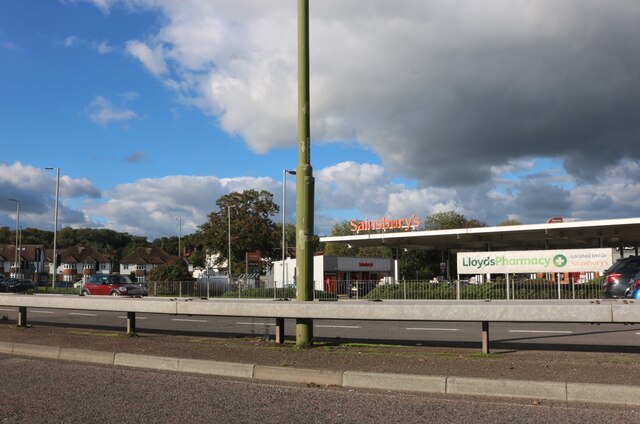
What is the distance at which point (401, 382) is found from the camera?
7.09 metres

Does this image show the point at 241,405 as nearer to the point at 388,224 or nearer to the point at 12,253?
the point at 388,224

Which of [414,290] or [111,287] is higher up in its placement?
[111,287]

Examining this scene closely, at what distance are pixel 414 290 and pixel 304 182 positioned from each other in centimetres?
2086

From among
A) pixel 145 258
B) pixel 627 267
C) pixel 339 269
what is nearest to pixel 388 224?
pixel 339 269

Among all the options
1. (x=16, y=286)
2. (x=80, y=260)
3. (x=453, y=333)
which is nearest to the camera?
(x=453, y=333)

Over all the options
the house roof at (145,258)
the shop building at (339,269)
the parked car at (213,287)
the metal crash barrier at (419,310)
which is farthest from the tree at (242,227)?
the metal crash barrier at (419,310)

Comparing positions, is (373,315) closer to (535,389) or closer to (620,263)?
(535,389)

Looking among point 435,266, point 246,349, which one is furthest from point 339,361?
point 435,266

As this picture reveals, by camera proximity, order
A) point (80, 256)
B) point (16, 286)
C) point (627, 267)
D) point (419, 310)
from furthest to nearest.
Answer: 1. point (80, 256)
2. point (16, 286)
3. point (627, 267)
4. point (419, 310)

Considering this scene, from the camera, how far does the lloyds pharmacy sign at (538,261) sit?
2611 cm

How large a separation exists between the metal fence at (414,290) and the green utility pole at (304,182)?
18.7 m

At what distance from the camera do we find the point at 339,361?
8406mm

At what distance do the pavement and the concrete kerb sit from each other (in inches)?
0.4

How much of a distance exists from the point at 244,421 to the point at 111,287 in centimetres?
3109
